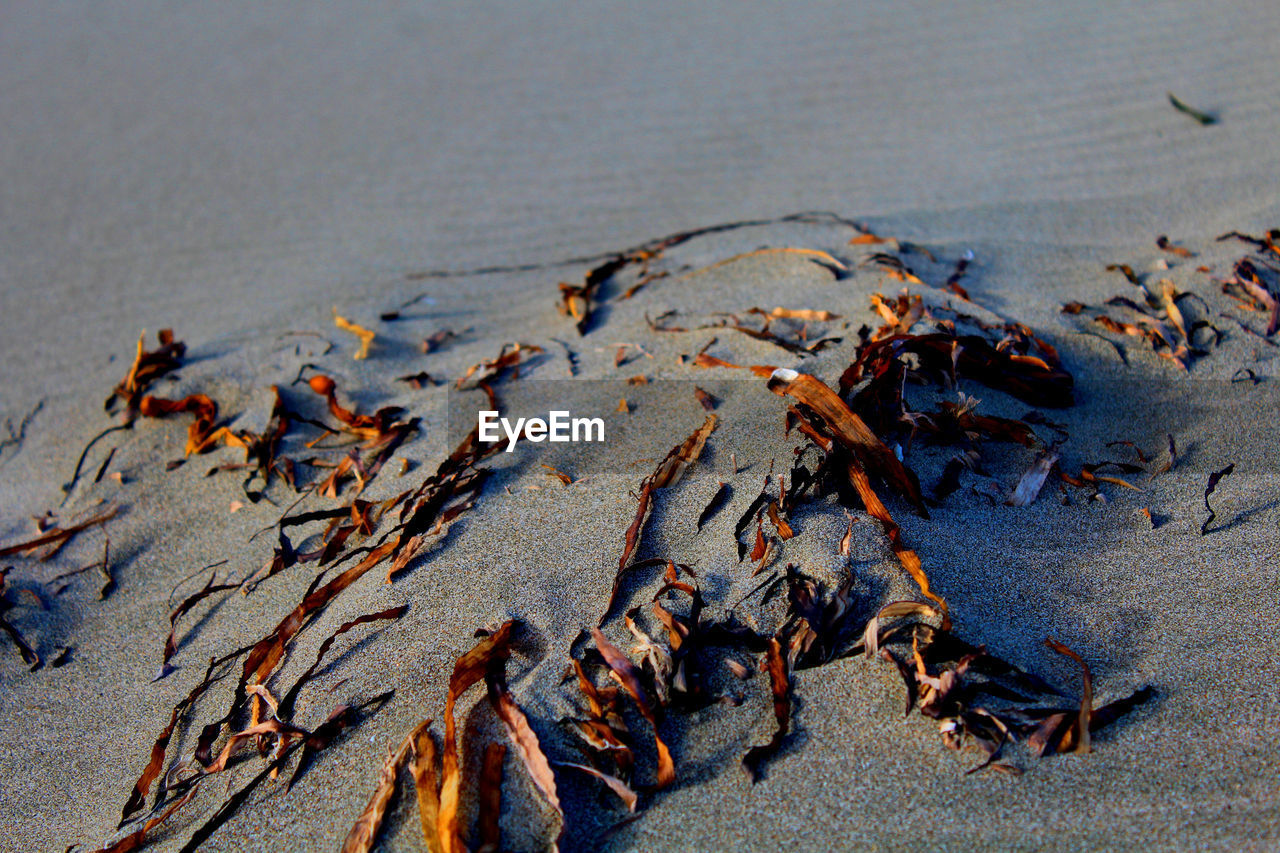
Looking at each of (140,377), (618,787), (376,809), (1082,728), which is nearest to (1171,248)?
(1082,728)

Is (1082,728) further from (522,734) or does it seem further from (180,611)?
(180,611)

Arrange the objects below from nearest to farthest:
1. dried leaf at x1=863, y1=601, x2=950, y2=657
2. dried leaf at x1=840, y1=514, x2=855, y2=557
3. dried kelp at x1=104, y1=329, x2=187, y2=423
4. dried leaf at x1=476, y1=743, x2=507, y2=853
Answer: dried leaf at x1=476, y1=743, x2=507, y2=853 → dried leaf at x1=863, y1=601, x2=950, y2=657 → dried leaf at x1=840, y1=514, x2=855, y2=557 → dried kelp at x1=104, y1=329, x2=187, y2=423

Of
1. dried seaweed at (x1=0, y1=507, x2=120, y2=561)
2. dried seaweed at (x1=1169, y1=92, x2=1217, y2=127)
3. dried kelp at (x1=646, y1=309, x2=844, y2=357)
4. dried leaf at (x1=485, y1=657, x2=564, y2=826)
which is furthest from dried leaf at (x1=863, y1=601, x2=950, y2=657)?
dried seaweed at (x1=1169, y1=92, x2=1217, y2=127)

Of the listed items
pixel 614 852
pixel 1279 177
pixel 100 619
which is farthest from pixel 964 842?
pixel 1279 177

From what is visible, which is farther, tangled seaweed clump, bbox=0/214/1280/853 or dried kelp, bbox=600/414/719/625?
dried kelp, bbox=600/414/719/625

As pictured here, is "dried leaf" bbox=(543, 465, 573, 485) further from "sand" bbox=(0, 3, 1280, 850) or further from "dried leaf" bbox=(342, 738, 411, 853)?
"dried leaf" bbox=(342, 738, 411, 853)

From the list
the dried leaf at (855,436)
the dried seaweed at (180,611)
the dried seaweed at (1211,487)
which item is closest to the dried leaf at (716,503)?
the dried leaf at (855,436)

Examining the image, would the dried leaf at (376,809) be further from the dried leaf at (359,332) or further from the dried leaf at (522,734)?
the dried leaf at (359,332)

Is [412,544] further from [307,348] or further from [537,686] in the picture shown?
[307,348]
